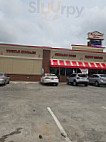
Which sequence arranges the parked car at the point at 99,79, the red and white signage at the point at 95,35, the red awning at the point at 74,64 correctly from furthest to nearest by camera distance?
the red and white signage at the point at 95,35
the red awning at the point at 74,64
the parked car at the point at 99,79

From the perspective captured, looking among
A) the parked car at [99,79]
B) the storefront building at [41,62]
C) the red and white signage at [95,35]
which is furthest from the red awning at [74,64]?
the red and white signage at [95,35]

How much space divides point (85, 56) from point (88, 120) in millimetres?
21474

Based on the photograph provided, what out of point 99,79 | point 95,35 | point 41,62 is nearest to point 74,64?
point 41,62

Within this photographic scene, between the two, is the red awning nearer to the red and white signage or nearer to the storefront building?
the storefront building

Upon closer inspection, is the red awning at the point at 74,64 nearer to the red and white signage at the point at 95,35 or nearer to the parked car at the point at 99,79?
the parked car at the point at 99,79

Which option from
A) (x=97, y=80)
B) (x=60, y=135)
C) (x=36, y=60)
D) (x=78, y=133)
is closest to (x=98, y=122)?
(x=78, y=133)

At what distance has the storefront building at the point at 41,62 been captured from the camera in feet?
73.7

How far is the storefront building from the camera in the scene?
22.5m

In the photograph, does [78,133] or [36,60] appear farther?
[36,60]

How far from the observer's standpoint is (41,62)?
76.5 feet

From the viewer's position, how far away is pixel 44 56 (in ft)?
77.4

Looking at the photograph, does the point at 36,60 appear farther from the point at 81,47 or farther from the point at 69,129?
the point at 69,129

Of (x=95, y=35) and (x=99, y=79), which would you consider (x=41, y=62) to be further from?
(x=95, y=35)

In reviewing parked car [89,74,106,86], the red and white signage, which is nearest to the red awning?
parked car [89,74,106,86]
